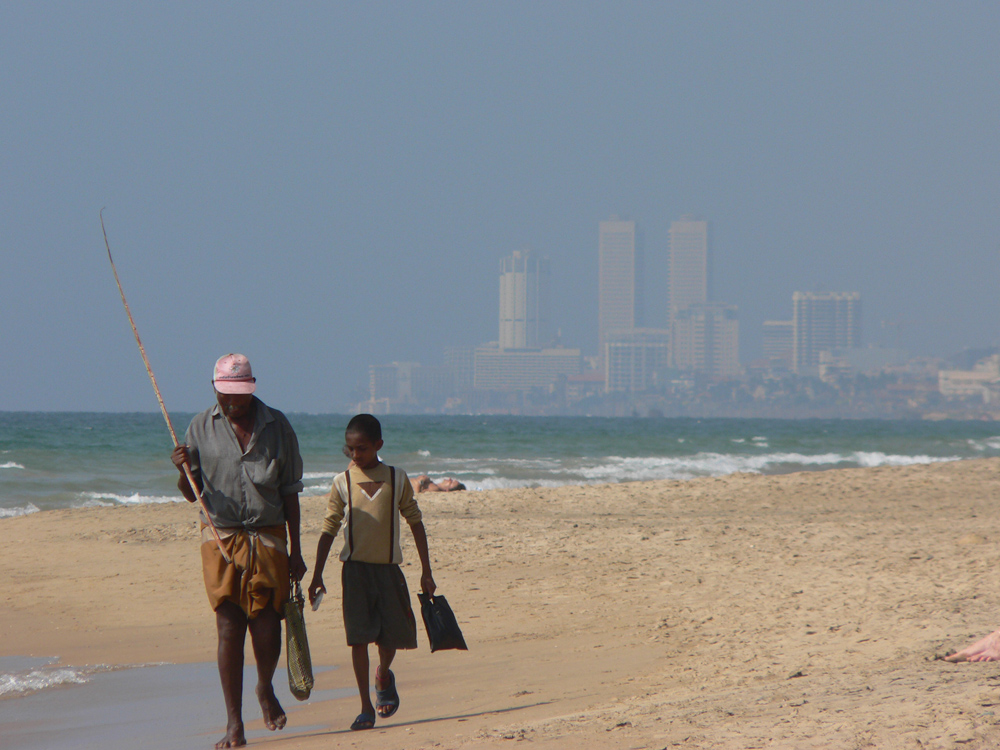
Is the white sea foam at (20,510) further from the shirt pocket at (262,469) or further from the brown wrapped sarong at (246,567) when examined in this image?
the shirt pocket at (262,469)

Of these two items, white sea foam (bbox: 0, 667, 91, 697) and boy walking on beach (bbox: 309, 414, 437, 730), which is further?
white sea foam (bbox: 0, 667, 91, 697)

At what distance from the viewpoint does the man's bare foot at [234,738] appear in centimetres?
381

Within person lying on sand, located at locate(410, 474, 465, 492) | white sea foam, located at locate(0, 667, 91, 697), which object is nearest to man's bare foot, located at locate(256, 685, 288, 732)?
white sea foam, located at locate(0, 667, 91, 697)

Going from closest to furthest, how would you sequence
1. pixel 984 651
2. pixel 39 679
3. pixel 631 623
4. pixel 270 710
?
pixel 270 710, pixel 984 651, pixel 39 679, pixel 631 623

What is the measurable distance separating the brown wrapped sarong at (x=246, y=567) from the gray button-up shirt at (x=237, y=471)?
5cm

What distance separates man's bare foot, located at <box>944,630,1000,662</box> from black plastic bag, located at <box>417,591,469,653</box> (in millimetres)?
2288

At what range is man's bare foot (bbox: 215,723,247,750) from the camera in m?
3.81

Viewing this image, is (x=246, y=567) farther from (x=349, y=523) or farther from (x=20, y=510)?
(x=20, y=510)

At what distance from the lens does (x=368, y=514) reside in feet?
13.5

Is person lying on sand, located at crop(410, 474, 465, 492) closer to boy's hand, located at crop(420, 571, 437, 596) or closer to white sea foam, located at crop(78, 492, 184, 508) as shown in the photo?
white sea foam, located at crop(78, 492, 184, 508)

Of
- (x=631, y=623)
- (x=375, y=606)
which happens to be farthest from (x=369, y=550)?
(x=631, y=623)

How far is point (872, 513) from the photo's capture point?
456 inches

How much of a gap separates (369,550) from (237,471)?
66 cm

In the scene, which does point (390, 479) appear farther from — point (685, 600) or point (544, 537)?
point (544, 537)
